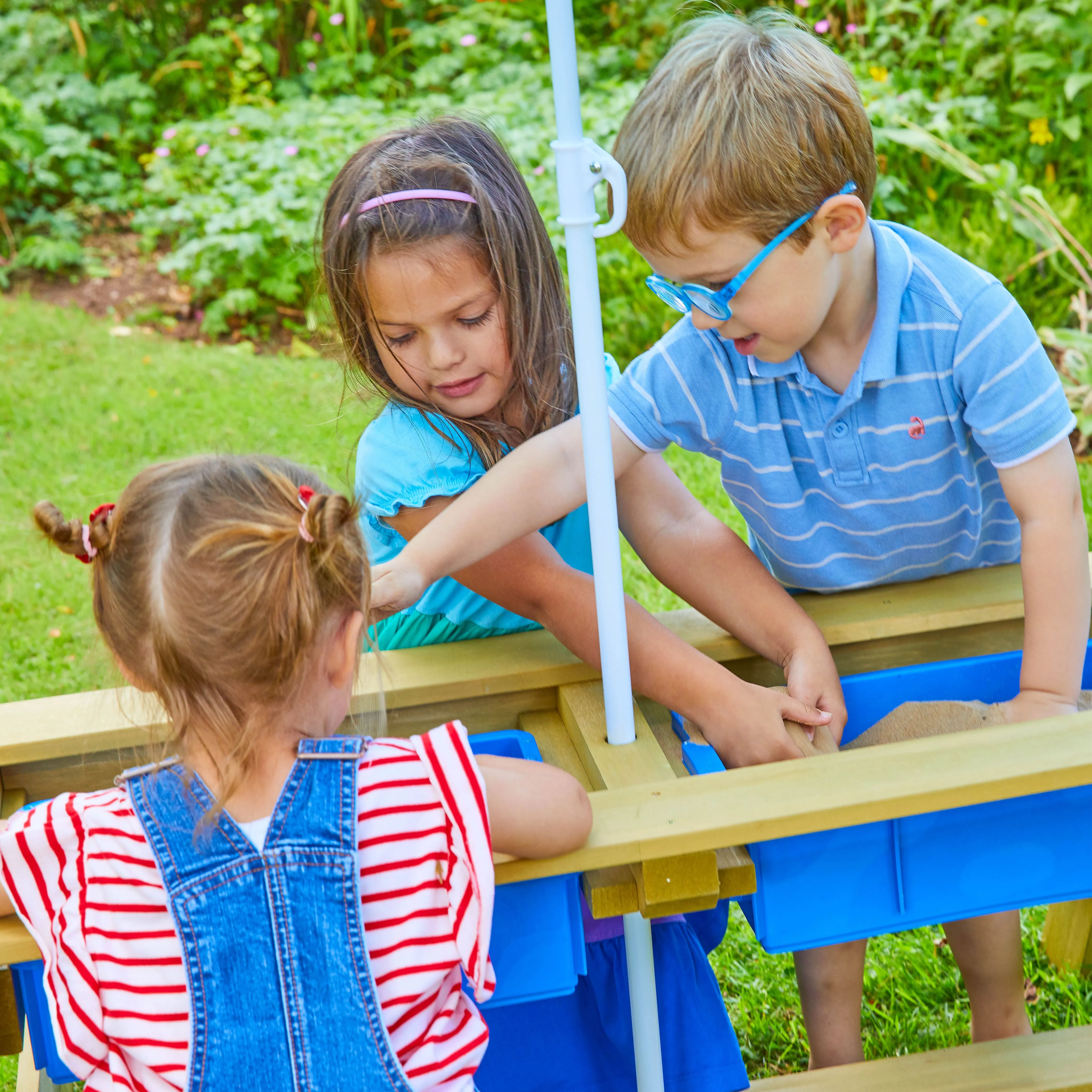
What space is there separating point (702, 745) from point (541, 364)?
573 millimetres

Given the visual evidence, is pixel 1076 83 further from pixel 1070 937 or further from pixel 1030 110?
pixel 1070 937

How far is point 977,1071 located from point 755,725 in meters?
0.53

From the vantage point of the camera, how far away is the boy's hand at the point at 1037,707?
1.32 metres

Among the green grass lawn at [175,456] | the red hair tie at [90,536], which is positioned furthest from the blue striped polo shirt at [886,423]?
the red hair tie at [90,536]

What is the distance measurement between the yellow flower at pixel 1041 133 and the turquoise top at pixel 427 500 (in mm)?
2792

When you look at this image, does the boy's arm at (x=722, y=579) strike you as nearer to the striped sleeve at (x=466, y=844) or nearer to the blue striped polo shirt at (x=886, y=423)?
the blue striped polo shirt at (x=886, y=423)

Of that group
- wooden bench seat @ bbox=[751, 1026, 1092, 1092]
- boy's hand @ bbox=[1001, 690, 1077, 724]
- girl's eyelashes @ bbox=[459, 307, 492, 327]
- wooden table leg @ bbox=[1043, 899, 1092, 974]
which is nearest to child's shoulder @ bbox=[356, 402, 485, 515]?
girl's eyelashes @ bbox=[459, 307, 492, 327]

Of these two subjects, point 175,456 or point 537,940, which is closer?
point 537,940

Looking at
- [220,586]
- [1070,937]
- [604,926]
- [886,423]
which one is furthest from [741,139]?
[1070,937]

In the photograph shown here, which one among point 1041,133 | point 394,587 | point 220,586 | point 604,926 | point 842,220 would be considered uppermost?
point 1041,133

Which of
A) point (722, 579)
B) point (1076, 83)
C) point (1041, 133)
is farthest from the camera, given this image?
point (1041, 133)

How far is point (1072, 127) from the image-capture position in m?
3.87

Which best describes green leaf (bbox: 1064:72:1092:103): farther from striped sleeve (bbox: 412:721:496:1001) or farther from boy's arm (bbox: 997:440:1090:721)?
striped sleeve (bbox: 412:721:496:1001)

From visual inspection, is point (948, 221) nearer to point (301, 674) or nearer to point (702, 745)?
point (702, 745)
